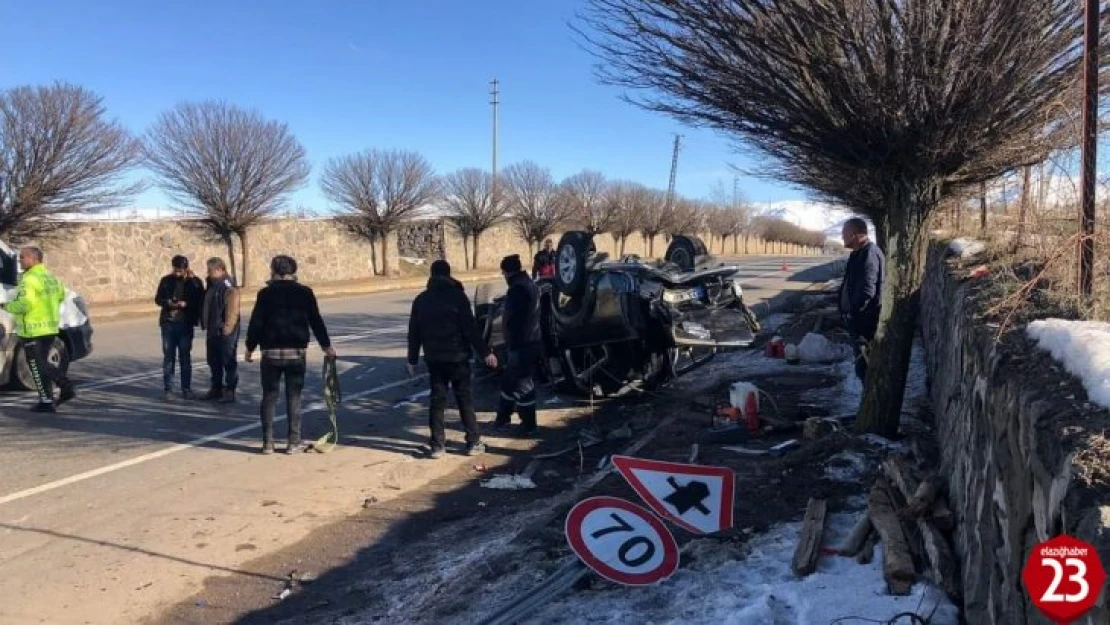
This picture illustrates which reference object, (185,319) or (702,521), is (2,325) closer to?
(185,319)

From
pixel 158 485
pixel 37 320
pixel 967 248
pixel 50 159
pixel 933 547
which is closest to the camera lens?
pixel 933 547

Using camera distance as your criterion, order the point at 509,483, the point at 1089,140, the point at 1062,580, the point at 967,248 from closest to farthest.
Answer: the point at 1062,580 → the point at 1089,140 → the point at 509,483 → the point at 967,248

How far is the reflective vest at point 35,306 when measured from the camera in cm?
892

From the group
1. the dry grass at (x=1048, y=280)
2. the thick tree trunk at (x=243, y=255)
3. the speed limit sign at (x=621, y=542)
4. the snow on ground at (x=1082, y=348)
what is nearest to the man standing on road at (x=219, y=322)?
the speed limit sign at (x=621, y=542)

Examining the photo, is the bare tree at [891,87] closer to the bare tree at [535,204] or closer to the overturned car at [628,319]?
the overturned car at [628,319]

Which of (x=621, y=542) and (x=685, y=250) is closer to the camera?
(x=621, y=542)

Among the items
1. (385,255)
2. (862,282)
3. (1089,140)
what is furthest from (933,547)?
(385,255)

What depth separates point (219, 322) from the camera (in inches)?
374

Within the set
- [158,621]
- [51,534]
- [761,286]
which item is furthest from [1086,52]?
[761,286]

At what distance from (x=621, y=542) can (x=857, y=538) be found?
3.97 feet

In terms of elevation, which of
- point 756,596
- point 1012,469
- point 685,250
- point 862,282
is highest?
point 685,250

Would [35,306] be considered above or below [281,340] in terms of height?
above

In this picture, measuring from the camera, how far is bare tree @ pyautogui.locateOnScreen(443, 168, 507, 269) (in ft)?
142

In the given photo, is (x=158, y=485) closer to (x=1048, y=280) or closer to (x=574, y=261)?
(x=574, y=261)
